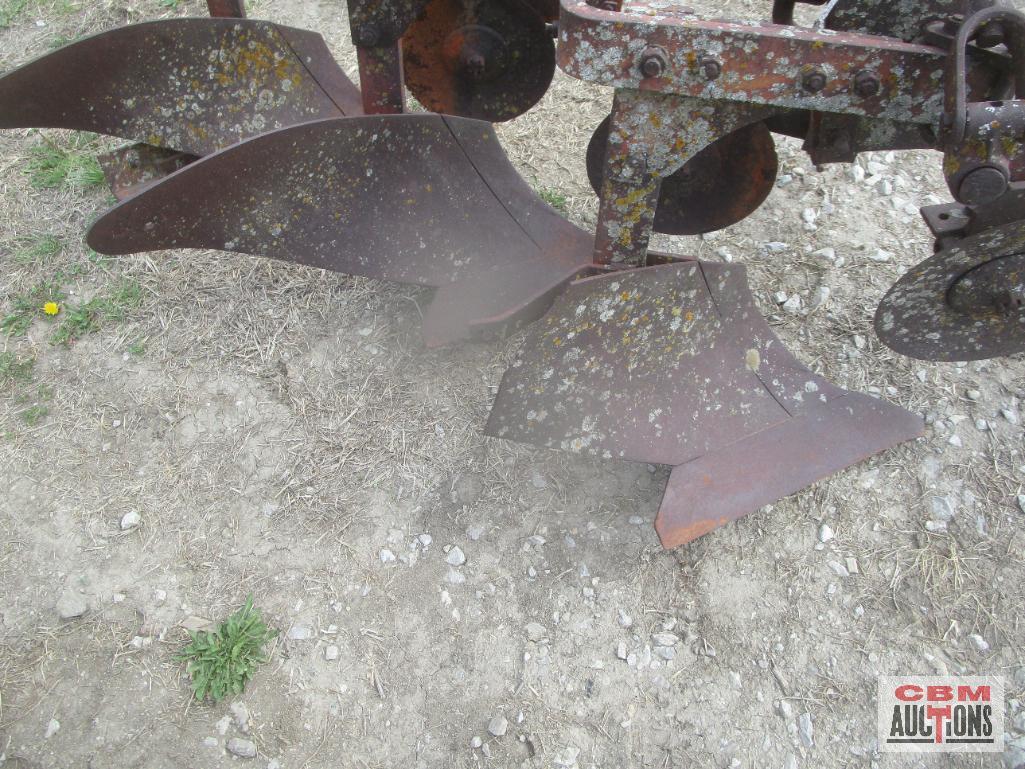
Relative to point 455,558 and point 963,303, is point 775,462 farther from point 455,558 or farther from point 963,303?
point 455,558

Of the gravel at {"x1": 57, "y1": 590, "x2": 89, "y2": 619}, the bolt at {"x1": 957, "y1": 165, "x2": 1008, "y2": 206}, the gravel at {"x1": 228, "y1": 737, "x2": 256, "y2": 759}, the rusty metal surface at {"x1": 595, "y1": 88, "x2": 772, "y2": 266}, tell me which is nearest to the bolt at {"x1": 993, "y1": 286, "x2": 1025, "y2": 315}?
the bolt at {"x1": 957, "y1": 165, "x2": 1008, "y2": 206}

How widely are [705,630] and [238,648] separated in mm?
1127

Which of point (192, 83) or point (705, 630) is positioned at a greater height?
point (192, 83)

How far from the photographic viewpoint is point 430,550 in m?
2.12

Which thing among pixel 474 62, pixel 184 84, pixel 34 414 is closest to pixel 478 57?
pixel 474 62

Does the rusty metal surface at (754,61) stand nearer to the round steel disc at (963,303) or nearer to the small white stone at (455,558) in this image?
the round steel disc at (963,303)

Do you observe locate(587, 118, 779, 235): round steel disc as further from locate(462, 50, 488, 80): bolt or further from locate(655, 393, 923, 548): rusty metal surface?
locate(655, 393, 923, 548): rusty metal surface

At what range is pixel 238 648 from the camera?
1.95 metres

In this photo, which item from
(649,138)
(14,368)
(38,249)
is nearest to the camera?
(649,138)

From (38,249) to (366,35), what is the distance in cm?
148

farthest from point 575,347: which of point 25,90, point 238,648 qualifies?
point 25,90

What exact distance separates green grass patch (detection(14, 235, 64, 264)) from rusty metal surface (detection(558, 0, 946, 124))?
1.98 metres

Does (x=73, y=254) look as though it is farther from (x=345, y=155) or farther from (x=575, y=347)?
(x=575, y=347)

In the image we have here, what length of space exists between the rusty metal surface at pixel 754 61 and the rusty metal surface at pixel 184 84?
3.43ft
